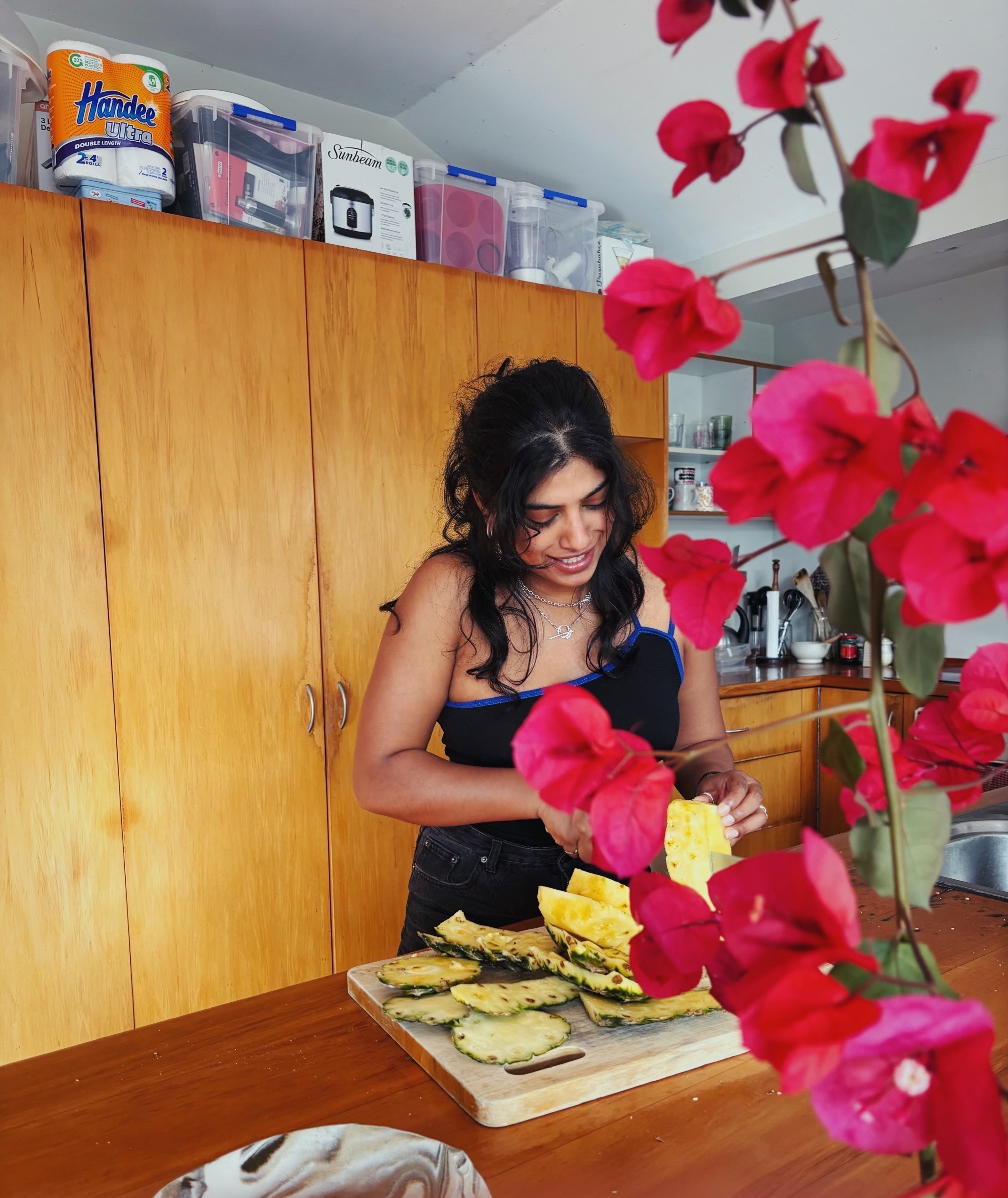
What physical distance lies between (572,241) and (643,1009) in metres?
2.66

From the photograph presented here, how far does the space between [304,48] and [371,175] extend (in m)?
0.40

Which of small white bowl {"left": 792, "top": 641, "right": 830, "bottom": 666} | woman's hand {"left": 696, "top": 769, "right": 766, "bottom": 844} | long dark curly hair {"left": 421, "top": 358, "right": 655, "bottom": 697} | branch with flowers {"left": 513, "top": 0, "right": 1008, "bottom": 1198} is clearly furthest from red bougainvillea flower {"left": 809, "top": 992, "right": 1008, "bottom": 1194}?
small white bowl {"left": 792, "top": 641, "right": 830, "bottom": 666}

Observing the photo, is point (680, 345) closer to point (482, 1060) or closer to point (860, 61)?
point (482, 1060)

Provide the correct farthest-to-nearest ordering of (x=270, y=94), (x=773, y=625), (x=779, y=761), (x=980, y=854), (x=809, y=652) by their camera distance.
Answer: (x=773, y=625) < (x=809, y=652) < (x=779, y=761) < (x=270, y=94) < (x=980, y=854)

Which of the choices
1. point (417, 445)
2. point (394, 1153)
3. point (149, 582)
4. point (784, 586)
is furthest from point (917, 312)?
point (394, 1153)

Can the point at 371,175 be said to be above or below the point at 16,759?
above

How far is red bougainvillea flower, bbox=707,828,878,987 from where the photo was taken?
0.23m

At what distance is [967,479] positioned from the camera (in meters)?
0.23

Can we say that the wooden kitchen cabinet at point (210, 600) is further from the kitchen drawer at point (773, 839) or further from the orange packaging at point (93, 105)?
the kitchen drawer at point (773, 839)

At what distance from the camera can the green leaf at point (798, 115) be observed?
0.90ft

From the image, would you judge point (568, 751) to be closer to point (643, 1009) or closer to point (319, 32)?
point (643, 1009)

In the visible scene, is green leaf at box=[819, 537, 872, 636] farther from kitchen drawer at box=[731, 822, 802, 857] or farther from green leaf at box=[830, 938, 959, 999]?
kitchen drawer at box=[731, 822, 802, 857]

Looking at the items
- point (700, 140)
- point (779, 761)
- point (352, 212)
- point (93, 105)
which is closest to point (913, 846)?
point (700, 140)

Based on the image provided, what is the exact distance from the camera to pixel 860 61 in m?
2.32
